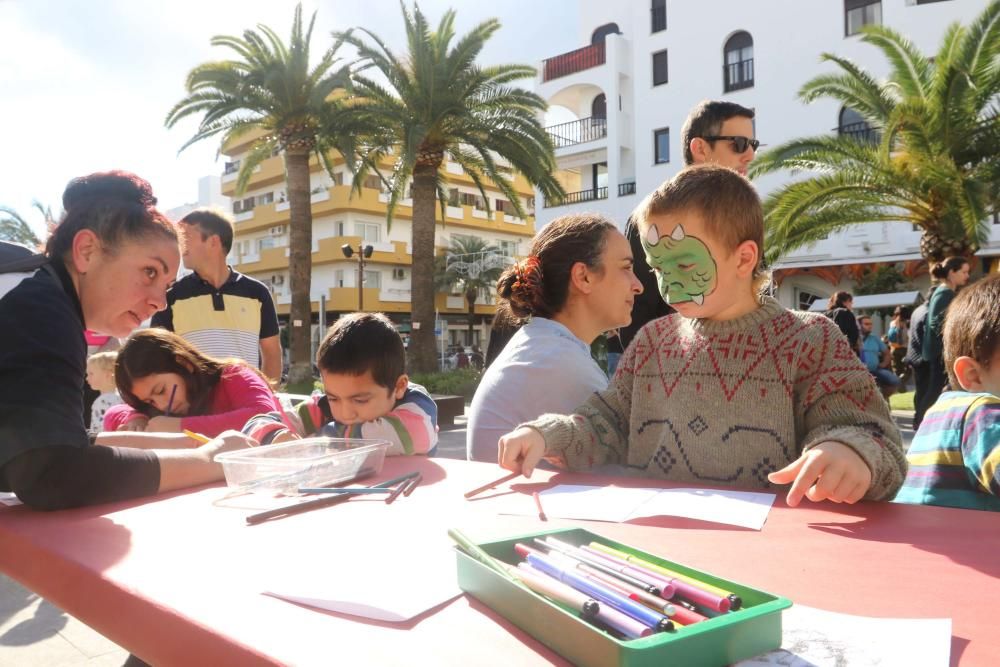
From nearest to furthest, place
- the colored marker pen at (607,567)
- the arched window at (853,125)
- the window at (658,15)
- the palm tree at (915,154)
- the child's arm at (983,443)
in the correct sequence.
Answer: the colored marker pen at (607,567) → the child's arm at (983,443) → the palm tree at (915,154) → the arched window at (853,125) → the window at (658,15)

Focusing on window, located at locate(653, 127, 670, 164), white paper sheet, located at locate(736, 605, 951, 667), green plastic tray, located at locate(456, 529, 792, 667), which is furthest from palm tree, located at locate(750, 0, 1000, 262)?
green plastic tray, located at locate(456, 529, 792, 667)

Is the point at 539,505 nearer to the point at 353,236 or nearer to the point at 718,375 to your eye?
the point at 718,375

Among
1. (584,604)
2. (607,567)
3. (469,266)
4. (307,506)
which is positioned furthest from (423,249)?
(469,266)

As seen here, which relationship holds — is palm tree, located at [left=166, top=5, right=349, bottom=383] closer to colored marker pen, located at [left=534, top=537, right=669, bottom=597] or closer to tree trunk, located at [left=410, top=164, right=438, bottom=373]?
tree trunk, located at [left=410, top=164, right=438, bottom=373]

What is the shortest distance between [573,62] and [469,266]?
597 inches

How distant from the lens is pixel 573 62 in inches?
1061

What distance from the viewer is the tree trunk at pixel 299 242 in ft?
54.3

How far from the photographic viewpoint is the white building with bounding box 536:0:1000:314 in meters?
20.4

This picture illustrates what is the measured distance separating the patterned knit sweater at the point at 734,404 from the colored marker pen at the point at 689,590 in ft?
2.89

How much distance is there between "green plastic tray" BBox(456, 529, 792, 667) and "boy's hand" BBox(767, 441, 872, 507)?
561mm

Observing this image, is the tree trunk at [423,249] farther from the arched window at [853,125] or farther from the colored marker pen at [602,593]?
the colored marker pen at [602,593]

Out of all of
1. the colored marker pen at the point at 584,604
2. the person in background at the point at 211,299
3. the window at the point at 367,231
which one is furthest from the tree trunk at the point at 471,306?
the colored marker pen at the point at 584,604

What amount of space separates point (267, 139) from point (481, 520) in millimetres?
18143

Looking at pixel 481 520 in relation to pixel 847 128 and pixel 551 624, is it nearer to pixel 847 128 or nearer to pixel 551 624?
pixel 551 624
